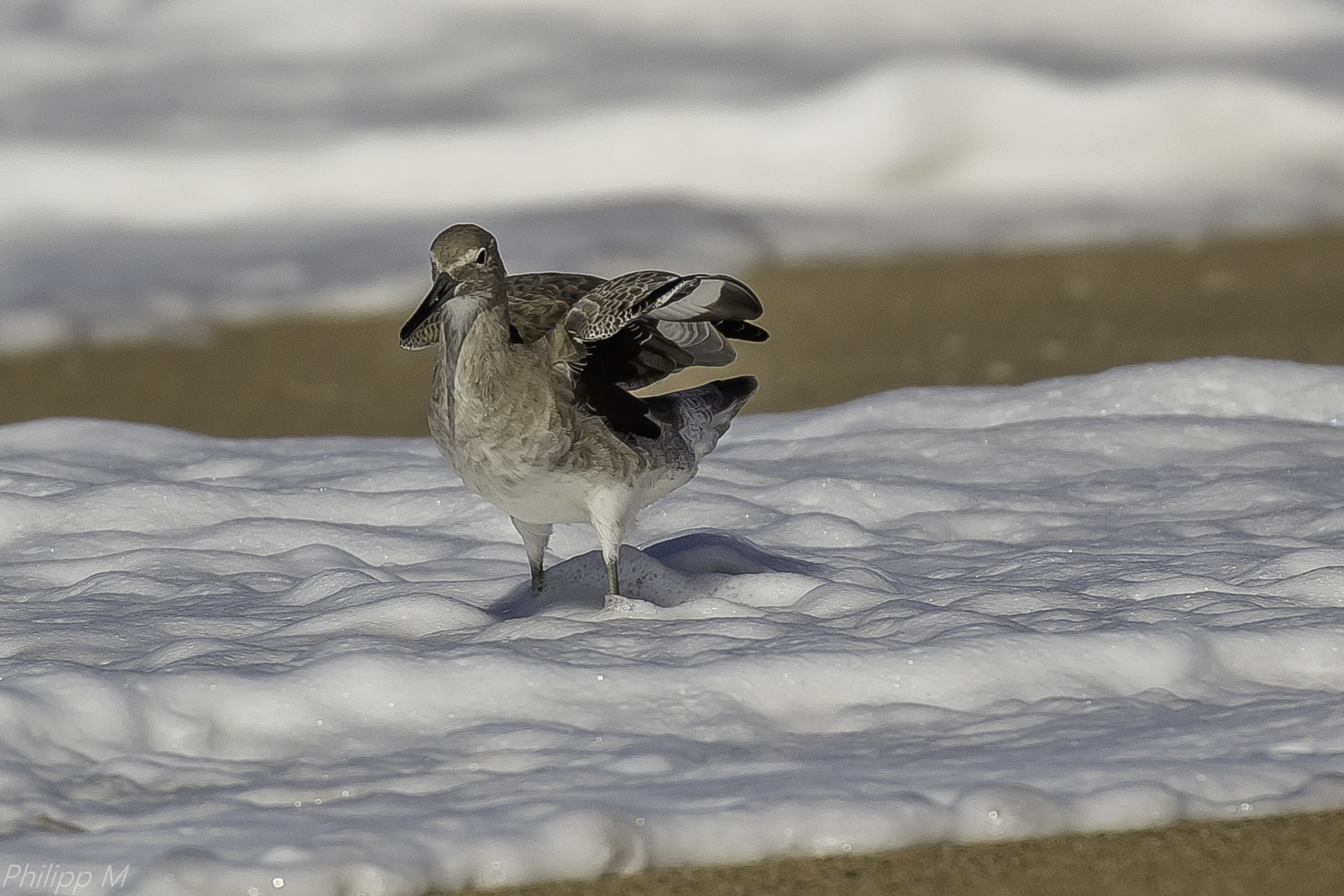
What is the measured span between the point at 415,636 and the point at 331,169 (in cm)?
1035

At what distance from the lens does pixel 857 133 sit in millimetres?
14664

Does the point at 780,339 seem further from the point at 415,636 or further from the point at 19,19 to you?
the point at 19,19

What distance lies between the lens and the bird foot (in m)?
5.04

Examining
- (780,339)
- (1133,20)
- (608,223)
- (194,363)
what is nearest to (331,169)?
(608,223)

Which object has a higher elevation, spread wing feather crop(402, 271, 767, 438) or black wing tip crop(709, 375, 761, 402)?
spread wing feather crop(402, 271, 767, 438)

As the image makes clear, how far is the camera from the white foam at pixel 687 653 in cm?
373

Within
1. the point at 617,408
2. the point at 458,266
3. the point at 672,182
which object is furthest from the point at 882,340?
the point at 458,266

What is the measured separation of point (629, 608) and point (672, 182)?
9.54 m

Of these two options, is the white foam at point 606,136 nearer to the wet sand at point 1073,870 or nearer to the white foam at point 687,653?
the white foam at point 687,653

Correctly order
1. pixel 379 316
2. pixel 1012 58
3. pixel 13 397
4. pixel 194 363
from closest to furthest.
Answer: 1. pixel 13 397
2. pixel 194 363
3. pixel 379 316
4. pixel 1012 58

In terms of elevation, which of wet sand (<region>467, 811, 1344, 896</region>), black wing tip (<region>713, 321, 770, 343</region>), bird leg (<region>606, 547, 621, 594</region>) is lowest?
wet sand (<region>467, 811, 1344, 896</region>)

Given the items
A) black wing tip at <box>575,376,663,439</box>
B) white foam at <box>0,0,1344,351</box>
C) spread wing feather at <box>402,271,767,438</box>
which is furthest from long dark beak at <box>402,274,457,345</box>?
white foam at <box>0,0,1344,351</box>

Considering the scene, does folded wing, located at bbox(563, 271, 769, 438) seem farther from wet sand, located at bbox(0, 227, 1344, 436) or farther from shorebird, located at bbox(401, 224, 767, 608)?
wet sand, located at bbox(0, 227, 1344, 436)

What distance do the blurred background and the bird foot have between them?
3.95 m
